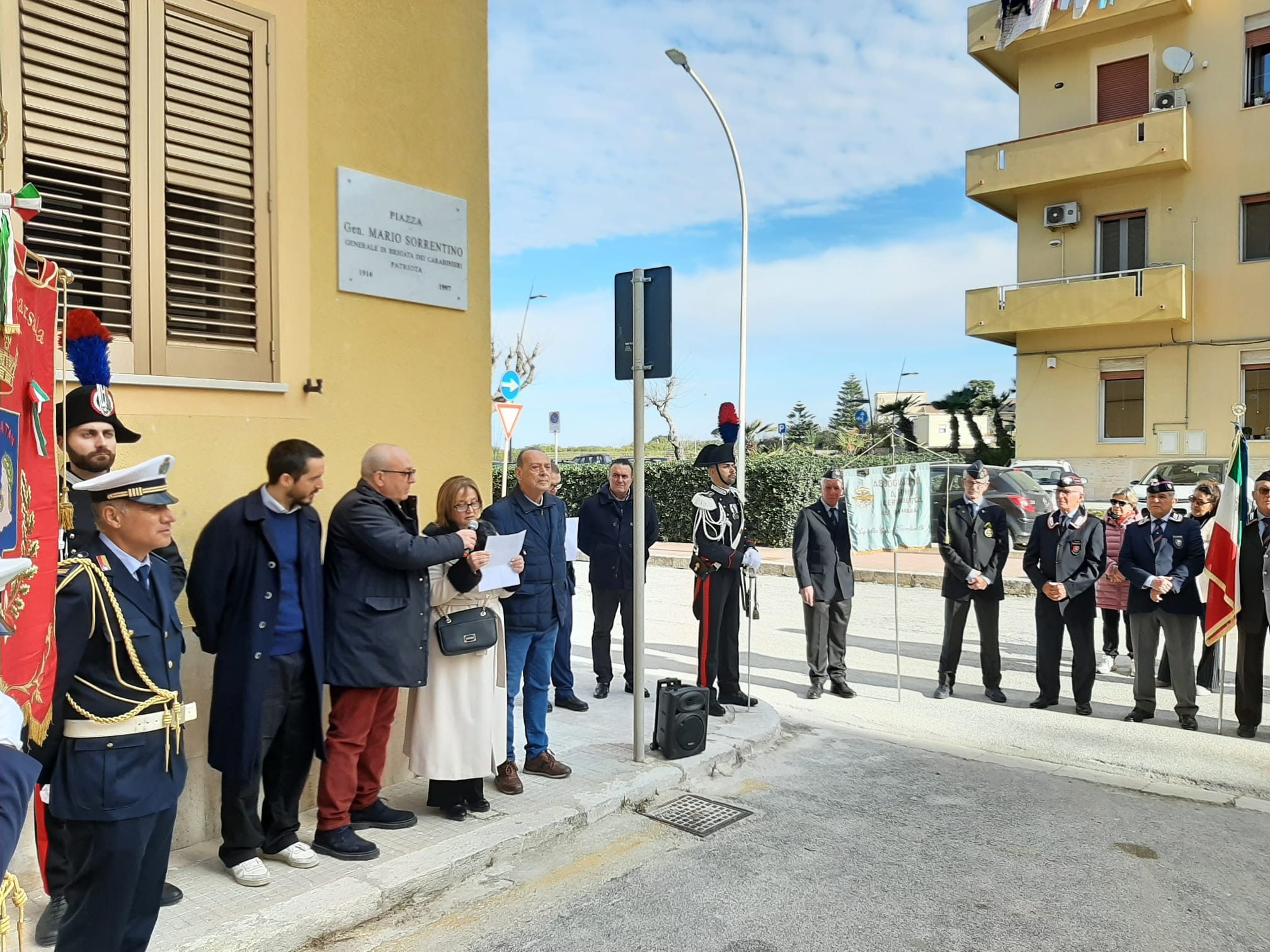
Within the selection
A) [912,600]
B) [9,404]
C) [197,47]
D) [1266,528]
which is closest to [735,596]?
[1266,528]

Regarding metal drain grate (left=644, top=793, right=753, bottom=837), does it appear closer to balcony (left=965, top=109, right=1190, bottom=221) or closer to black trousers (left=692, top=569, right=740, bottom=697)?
black trousers (left=692, top=569, right=740, bottom=697)

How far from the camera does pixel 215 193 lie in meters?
4.96

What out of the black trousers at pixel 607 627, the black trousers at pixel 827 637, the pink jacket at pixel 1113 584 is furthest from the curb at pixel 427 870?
the pink jacket at pixel 1113 584

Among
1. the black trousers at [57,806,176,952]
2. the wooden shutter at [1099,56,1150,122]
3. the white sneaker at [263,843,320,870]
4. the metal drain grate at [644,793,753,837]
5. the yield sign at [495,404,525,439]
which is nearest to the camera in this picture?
the black trousers at [57,806,176,952]

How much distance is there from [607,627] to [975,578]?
10.0 feet

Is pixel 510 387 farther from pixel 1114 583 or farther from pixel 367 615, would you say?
pixel 367 615

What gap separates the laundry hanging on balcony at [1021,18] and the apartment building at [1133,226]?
0.69ft

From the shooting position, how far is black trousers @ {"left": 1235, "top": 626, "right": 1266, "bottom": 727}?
6714 mm

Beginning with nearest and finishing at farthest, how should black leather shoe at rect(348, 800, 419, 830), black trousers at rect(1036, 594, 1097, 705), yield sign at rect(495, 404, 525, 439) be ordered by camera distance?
1. black leather shoe at rect(348, 800, 419, 830)
2. black trousers at rect(1036, 594, 1097, 705)
3. yield sign at rect(495, 404, 525, 439)

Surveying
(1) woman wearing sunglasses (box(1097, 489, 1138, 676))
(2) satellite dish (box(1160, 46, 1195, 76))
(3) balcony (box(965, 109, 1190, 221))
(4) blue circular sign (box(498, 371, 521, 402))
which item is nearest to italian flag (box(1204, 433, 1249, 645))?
(1) woman wearing sunglasses (box(1097, 489, 1138, 676))

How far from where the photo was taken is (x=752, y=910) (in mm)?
4082

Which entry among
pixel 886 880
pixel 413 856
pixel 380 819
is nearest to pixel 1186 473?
pixel 886 880

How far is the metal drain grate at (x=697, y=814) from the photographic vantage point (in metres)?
5.07

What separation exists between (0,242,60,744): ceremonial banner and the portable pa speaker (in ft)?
12.6
